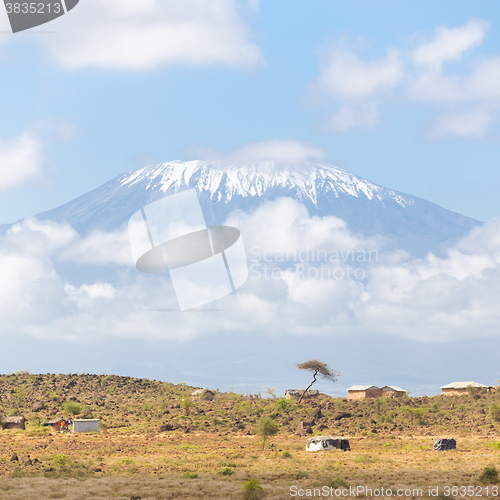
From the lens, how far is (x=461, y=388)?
75.1m

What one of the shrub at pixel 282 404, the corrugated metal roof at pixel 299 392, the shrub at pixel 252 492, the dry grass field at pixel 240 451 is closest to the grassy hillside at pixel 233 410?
the shrub at pixel 282 404

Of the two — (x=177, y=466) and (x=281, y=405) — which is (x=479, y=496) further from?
(x=281, y=405)

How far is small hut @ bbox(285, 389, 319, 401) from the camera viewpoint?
75.1 meters

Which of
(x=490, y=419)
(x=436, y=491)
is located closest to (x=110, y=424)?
(x=490, y=419)

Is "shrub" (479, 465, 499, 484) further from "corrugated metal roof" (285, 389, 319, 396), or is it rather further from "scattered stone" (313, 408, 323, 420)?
"corrugated metal roof" (285, 389, 319, 396)

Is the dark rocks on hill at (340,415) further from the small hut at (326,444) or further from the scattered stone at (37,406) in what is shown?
the scattered stone at (37,406)

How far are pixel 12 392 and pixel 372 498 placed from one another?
64.0 m

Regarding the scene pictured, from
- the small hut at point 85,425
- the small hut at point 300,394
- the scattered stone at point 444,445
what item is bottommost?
the scattered stone at point 444,445

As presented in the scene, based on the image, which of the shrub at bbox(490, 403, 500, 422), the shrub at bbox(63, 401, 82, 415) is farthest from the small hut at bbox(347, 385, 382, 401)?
the shrub at bbox(63, 401, 82, 415)

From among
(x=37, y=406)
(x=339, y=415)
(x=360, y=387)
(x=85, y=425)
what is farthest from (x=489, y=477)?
(x=37, y=406)

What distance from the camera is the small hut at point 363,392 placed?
2864 inches

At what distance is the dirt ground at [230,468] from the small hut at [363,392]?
27422mm

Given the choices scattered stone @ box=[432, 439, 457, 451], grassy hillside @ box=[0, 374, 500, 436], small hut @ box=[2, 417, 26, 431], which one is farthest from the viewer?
grassy hillside @ box=[0, 374, 500, 436]

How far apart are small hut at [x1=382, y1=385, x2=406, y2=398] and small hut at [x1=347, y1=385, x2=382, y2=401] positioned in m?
0.69
